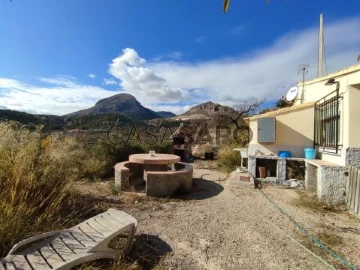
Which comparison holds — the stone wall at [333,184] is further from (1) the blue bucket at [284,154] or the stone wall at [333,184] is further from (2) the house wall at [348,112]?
(1) the blue bucket at [284,154]

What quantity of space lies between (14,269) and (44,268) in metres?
A: 0.30

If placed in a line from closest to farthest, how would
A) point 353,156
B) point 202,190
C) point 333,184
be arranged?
point 353,156 → point 333,184 → point 202,190

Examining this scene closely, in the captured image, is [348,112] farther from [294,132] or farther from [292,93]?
[292,93]

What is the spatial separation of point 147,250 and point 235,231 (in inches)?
71.0

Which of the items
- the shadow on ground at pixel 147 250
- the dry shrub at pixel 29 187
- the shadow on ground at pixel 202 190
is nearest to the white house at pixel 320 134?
the shadow on ground at pixel 202 190

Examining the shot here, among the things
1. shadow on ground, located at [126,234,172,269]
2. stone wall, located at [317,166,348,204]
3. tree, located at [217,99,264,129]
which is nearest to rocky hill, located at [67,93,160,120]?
tree, located at [217,99,264,129]

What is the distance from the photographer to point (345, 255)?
434 centimetres

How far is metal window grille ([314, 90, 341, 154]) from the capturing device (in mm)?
7707

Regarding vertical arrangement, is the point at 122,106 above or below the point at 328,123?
above

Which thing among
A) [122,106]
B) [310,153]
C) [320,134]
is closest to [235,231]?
[310,153]

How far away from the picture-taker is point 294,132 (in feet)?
32.6

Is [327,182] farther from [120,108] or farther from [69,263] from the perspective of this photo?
[120,108]

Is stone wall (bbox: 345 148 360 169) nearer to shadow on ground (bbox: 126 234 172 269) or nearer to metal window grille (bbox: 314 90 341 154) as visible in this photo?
metal window grille (bbox: 314 90 341 154)

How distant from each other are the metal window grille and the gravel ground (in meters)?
1.73
